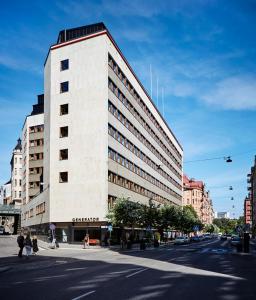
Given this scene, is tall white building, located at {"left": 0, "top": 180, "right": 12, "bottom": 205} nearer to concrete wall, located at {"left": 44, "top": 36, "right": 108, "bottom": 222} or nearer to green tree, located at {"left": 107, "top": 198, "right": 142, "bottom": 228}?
concrete wall, located at {"left": 44, "top": 36, "right": 108, "bottom": 222}

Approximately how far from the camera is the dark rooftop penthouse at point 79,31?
5994 centimetres

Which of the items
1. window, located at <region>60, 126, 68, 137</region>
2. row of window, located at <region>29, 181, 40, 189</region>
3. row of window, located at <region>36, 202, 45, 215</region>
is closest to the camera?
window, located at <region>60, 126, 68, 137</region>

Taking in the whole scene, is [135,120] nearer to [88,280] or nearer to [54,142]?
[54,142]

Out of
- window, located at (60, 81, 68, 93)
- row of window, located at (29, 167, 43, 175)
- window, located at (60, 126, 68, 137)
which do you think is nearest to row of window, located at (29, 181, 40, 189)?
row of window, located at (29, 167, 43, 175)

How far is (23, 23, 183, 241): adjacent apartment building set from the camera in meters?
54.0

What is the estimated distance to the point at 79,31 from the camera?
6262 cm

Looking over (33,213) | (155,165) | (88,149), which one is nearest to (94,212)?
(88,149)

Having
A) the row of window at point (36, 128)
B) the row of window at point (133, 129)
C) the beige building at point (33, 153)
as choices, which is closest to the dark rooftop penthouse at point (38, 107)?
the beige building at point (33, 153)

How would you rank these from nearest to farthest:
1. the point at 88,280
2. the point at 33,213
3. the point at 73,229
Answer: the point at 88,280
the point at 73,229
the point at 33,213

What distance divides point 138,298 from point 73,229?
1768 inches

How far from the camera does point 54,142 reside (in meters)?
58.1

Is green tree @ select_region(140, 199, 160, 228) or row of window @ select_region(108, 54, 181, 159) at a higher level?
row of window @ select_region(108, 54, 181, 159)

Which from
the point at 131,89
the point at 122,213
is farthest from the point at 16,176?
the point at 122,213

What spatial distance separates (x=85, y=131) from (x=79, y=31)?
16216 mm
